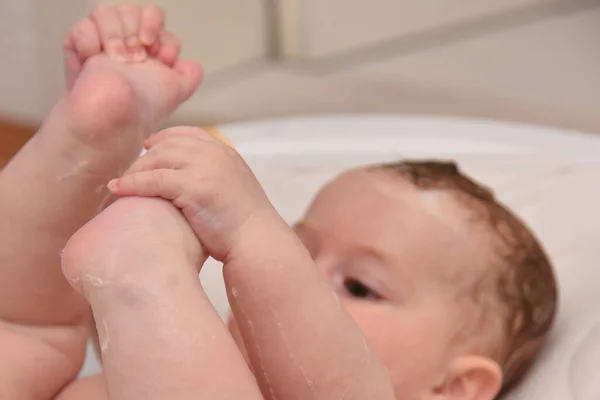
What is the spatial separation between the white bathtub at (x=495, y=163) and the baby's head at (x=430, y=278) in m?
0.10

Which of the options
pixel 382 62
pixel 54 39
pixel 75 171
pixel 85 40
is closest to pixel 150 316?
pixel 75 171

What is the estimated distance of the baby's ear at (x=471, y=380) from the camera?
0.62 metres

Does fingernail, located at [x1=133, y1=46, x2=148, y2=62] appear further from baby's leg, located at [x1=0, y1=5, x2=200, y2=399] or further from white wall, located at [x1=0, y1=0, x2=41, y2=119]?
white wall, located at [x1=0, y1=0, x2=41, y2=119]

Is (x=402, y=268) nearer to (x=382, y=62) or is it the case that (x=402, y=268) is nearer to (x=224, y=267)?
(x=224, y=267)

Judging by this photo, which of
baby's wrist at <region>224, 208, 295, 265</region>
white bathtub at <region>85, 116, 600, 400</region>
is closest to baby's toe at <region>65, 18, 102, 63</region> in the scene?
baby's wrist at <region>224, 208, 295, 265</region>

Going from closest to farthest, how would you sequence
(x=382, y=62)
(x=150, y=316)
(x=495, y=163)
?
(x=150, y=316), (x=495, y=163), (x=382, y=62)

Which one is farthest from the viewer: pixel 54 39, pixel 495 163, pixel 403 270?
pixel 54 39

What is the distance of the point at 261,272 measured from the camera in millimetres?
452

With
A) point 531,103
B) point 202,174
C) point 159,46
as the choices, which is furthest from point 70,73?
point 531,103

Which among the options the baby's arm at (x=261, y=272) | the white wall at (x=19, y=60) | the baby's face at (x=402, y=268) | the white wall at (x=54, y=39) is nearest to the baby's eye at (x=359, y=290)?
the baby's face at (x=402, y=268)

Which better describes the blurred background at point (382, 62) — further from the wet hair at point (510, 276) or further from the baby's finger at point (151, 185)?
the baby's finger at point (151, 185)

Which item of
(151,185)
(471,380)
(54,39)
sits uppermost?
(151,185)

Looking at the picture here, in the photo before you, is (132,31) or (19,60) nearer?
(132,31)

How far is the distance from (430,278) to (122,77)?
274mm
